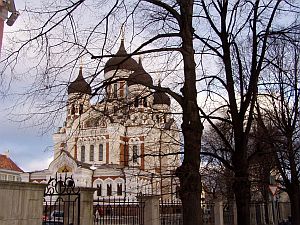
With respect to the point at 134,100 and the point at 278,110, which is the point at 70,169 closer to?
the point at 278,110

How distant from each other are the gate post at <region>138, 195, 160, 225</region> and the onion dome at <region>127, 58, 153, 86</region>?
6.19 m

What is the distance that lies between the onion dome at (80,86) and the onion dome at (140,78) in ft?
3.27

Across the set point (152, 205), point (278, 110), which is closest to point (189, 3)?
point (152, 205)

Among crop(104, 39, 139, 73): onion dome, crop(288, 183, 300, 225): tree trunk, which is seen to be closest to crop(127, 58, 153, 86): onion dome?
crop(104, 39, 139, 73): onion dome

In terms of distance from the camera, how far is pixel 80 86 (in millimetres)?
9688

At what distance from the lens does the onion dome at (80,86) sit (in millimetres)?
Answer: 9516

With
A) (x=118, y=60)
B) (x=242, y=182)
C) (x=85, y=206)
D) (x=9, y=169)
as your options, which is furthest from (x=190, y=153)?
(x=9, y=169)

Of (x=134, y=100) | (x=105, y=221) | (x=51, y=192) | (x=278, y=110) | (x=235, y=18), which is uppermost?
(x=235, y=18)

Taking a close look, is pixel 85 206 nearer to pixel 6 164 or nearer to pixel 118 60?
pixel 118 60

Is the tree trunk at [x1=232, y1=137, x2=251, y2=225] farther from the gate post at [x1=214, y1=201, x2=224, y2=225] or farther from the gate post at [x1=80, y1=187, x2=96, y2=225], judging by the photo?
the gate post at [x1=214, y1=201, x2=224, y2=225]

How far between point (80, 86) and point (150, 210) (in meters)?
7.56

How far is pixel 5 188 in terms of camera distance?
909 centimetres

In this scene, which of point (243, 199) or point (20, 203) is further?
point (243, 199)

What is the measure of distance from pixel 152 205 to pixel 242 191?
13.9ft
